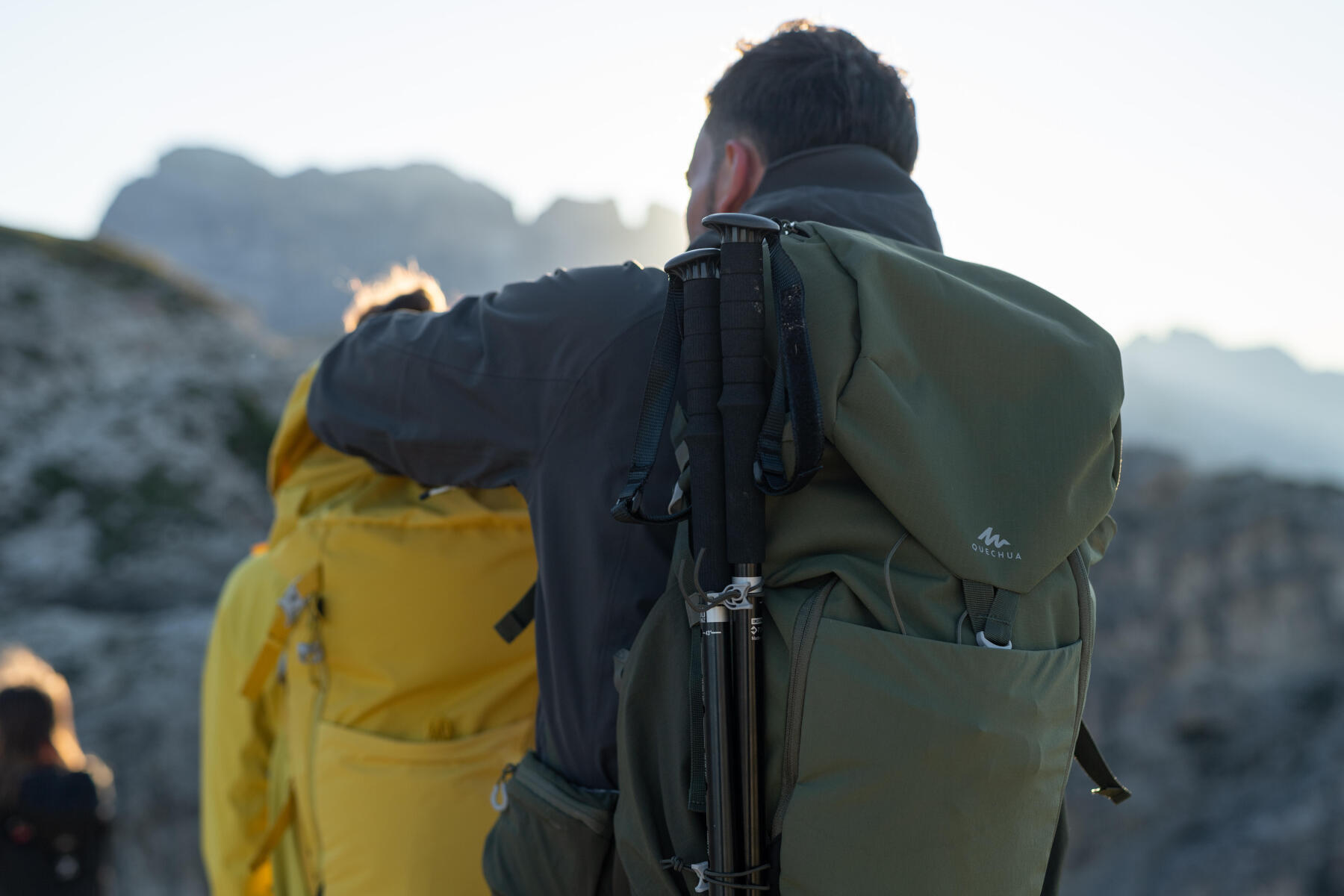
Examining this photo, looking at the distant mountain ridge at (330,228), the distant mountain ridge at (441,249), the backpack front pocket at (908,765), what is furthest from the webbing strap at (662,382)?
the distant mountain ridge at (330,228)

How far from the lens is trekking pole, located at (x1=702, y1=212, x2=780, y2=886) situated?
124cm

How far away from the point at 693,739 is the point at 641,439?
436 millimetres

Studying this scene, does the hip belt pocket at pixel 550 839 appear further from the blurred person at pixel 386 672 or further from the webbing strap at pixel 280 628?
the webbing strap at pixel 280 628

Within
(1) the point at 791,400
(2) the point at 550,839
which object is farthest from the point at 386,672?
(1) the point at 791,400

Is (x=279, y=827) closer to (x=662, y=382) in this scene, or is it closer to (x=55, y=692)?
(x=662, y=382)

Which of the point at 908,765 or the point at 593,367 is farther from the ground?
the point at 593,367

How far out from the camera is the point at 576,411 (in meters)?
1.58

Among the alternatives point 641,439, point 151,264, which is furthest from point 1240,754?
point 151,264

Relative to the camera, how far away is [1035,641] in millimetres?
1267

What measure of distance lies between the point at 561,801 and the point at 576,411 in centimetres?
66

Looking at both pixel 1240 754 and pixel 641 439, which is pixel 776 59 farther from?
pixel 1240 754

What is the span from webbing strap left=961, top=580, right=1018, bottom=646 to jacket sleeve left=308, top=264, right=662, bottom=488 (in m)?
0.72

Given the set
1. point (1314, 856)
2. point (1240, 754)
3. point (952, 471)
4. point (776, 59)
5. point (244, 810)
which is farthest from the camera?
point (1240, 754)

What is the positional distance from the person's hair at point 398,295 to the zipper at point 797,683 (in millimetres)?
1535
